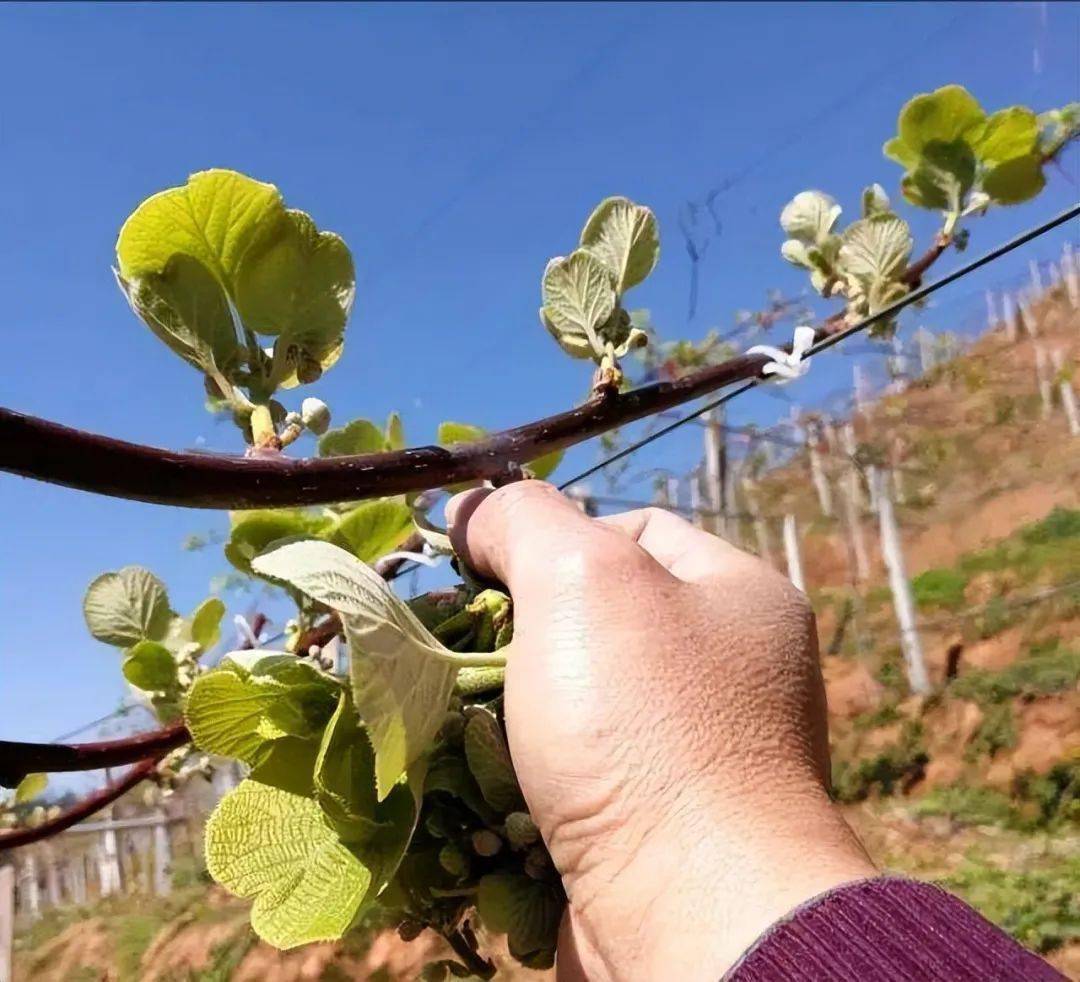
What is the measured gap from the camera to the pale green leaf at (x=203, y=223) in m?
0.30

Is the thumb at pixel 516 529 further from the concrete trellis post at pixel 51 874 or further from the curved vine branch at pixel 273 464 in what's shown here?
the concrete trellis post at pixel 51 874

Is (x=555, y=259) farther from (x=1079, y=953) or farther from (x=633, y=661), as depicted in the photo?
(x=1079, y=953)

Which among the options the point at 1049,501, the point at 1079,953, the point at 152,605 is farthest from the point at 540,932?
the point at 1049,501

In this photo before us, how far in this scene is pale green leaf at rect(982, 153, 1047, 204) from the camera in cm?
63

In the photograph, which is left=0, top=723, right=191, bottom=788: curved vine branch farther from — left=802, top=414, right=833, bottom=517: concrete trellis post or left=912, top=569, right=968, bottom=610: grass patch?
left=802, top=414, right=833, bottom=517: concrete trellis post

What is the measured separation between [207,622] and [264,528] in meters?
0.24

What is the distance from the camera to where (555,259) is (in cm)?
38

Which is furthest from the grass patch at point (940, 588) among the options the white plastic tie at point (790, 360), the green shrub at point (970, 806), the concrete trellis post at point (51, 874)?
the white plastic tie at point (790, 360)

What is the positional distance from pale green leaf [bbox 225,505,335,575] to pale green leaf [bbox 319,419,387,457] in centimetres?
6

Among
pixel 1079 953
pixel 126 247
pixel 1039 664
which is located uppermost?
pixel 126 247

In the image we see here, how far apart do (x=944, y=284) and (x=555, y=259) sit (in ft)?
0.70

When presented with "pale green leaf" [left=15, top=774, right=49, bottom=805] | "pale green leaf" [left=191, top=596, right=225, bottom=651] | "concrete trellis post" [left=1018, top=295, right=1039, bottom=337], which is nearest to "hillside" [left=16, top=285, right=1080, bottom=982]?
"concrete trellis post" [left=1018, top=295, right=1039, bottom=337]

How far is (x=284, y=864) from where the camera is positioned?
0.27 metres

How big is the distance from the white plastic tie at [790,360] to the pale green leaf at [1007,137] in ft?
0.88
